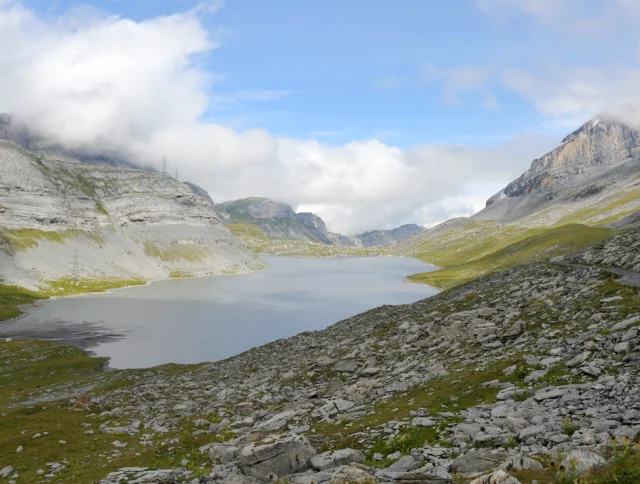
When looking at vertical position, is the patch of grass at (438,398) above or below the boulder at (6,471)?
above

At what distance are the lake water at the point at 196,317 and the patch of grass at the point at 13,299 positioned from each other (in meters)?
5.77

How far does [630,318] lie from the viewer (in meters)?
23.0

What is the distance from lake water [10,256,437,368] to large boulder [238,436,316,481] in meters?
72.2

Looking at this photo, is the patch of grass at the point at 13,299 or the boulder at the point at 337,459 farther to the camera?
the patch of grass at the point at 13,299

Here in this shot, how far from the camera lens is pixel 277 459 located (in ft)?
52.5

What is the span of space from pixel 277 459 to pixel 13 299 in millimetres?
180632

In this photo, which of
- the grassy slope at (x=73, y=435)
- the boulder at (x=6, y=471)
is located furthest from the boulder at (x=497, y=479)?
the boulder at (x=6, y=471)

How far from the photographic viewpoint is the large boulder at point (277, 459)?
15758mm

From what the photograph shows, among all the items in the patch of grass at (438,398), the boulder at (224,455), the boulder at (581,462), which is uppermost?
the boulder at (581,462)

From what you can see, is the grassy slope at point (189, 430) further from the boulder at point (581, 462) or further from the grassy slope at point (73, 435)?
the boulder at point (581, 462)

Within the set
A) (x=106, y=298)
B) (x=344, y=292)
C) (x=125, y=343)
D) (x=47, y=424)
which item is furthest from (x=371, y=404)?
(x=106, y=298)

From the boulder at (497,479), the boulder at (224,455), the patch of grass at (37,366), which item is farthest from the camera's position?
the patch of grass at (37,366)

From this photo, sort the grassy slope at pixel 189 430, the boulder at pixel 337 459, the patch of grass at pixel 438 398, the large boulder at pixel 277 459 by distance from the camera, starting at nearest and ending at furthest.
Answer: the boulder at pixel 337 459 < the large boulder at pixel 277 459 < the grassy slope at pixel 189 430 < the patch of grass at pixel 438 398

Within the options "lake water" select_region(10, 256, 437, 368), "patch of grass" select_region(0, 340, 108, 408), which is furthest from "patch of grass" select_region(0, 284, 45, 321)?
"patch of grass" select_region(0, 340, 108, 408)
